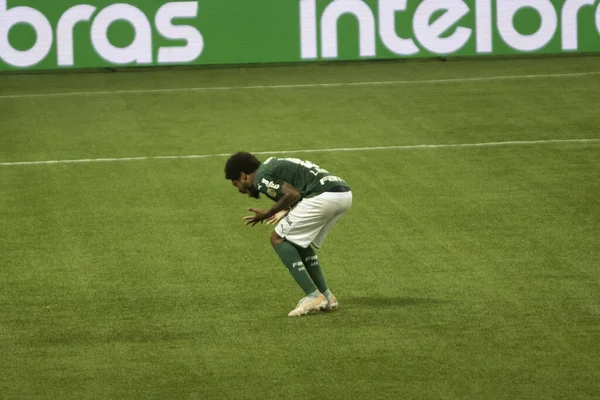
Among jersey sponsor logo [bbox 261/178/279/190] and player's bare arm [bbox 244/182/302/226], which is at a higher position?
jersey sponsor logo [bbox 261/178/279/190]

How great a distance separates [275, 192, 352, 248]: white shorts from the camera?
8.52 metres

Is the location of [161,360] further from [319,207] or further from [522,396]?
[522,396]

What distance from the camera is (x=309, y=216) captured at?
852 centimetres

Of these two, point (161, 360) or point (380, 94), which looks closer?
point (161, 360)

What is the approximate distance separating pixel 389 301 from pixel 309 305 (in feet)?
2.57

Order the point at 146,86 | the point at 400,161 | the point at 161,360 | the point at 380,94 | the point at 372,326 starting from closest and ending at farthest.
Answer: the point at 161,360
the point at 372,326
the point at 400,161
the point at 380,94
the point at 146,86

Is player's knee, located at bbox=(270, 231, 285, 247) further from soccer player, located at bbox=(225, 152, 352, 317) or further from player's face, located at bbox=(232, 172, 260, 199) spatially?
player's face, located at bbox=(232, 172, 260, 199)

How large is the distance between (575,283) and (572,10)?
13.4 meters

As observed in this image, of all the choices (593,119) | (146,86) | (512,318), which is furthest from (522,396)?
(146,86)

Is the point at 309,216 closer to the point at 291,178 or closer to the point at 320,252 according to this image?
the point at 291,178

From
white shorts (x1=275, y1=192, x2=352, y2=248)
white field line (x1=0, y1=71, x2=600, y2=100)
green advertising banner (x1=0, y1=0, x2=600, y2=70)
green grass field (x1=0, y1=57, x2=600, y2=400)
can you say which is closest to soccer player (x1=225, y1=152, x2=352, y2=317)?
white shorts (x1=275, y1=192, x2=352, y2=248)

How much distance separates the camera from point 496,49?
22094 millimetres

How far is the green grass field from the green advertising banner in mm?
1421

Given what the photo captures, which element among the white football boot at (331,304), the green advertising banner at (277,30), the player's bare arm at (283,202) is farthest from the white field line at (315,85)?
the player's bare arm at (283,202)
